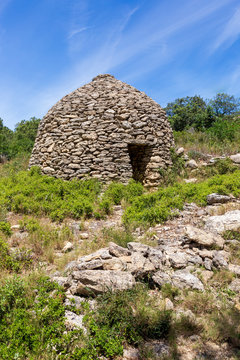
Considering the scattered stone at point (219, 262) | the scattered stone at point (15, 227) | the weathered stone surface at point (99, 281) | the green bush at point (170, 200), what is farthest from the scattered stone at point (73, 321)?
the scattered stone at point (15, 227)

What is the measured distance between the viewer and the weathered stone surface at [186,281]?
3.24 m

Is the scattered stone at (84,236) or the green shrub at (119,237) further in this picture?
the scattered stone at (84,236)

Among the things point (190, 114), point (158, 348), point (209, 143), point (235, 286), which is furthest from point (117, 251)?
point (190, 114)

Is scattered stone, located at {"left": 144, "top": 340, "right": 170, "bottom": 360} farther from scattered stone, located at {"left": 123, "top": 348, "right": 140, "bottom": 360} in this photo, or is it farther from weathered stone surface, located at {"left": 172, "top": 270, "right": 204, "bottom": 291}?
weathered stone surface, located at {"left": 172, "top": 270, "right": 204, "bottom": 291}

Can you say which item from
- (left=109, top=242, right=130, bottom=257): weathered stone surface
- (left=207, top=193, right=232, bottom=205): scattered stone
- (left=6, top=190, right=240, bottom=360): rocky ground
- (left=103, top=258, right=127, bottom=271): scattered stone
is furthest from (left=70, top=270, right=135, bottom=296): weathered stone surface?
(left=207, top=193, right=232, bottom=205): scattered stone

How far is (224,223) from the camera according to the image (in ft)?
15.7

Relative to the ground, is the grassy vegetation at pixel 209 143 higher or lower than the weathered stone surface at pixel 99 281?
higher

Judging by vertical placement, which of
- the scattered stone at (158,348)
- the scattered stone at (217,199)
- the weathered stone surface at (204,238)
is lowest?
the scattered stone at (158,348)

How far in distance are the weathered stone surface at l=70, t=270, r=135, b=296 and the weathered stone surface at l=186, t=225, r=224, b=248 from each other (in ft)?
5.02

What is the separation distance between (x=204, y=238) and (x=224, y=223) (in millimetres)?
811

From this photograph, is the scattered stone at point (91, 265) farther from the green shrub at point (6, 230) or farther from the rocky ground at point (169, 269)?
the green shrub at point (6, 230)

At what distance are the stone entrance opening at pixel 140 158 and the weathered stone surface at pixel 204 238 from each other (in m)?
5.39

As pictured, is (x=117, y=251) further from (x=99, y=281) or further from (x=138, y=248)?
(x=99, y=281)

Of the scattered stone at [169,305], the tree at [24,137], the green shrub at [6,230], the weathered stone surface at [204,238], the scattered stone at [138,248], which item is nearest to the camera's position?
the scattered stone at [169,305]
